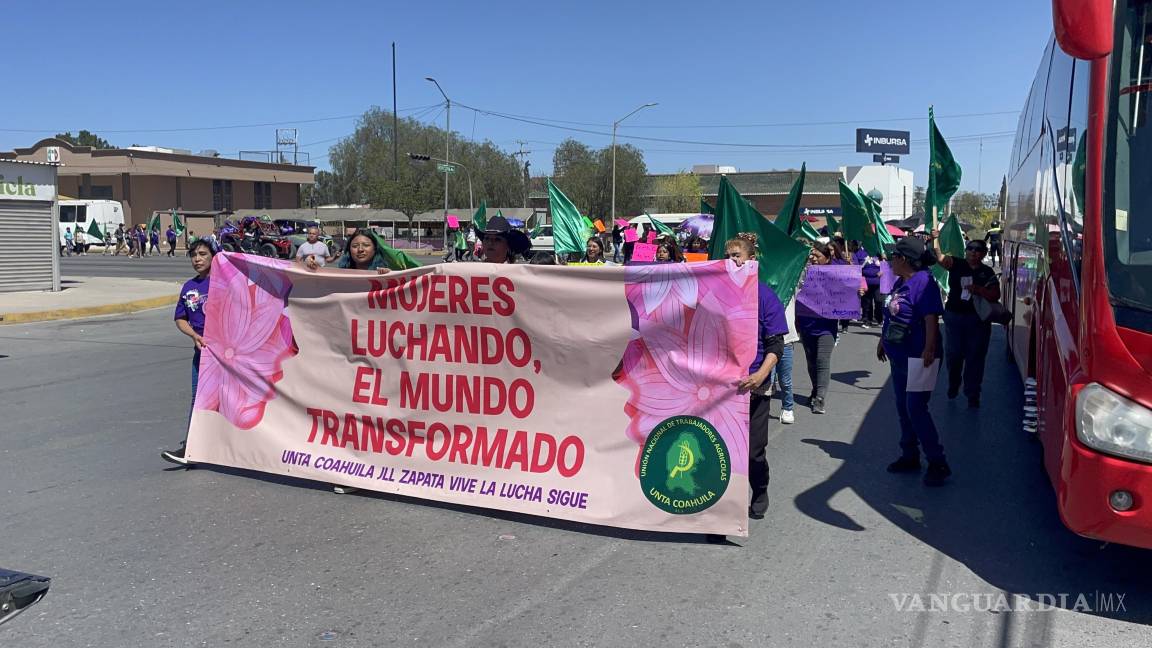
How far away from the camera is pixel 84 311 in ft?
60.9

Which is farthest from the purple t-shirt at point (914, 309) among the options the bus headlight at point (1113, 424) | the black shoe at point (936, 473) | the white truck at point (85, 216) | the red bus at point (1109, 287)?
the white truck at point (85, 216)

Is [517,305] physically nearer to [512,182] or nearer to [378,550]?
[378,550]

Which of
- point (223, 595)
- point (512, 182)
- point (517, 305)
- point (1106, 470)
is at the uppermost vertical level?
point (512, 182)

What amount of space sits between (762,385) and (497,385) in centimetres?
166

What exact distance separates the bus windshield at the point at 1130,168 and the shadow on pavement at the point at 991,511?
4.73ft

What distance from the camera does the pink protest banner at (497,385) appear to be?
5285mm

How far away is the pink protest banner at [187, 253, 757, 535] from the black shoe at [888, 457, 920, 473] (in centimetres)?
221

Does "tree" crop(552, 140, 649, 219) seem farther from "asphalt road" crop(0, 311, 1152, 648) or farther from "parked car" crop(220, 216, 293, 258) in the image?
"asphalt road" crop(0, 311, 1152, 648)

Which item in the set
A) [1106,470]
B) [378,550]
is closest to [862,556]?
[1106,470]

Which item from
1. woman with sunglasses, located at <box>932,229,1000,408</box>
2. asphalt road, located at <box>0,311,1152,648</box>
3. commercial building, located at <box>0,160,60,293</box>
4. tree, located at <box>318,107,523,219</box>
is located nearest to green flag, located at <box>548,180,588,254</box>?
woman with sunglasses, located at <box>932,229,1000,408</box>

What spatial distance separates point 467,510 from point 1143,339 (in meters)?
3.83

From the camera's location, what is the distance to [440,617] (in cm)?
425

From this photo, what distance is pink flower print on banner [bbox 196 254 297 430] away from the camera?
6.59 m

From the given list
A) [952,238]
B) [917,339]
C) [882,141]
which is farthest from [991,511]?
[882,141]
